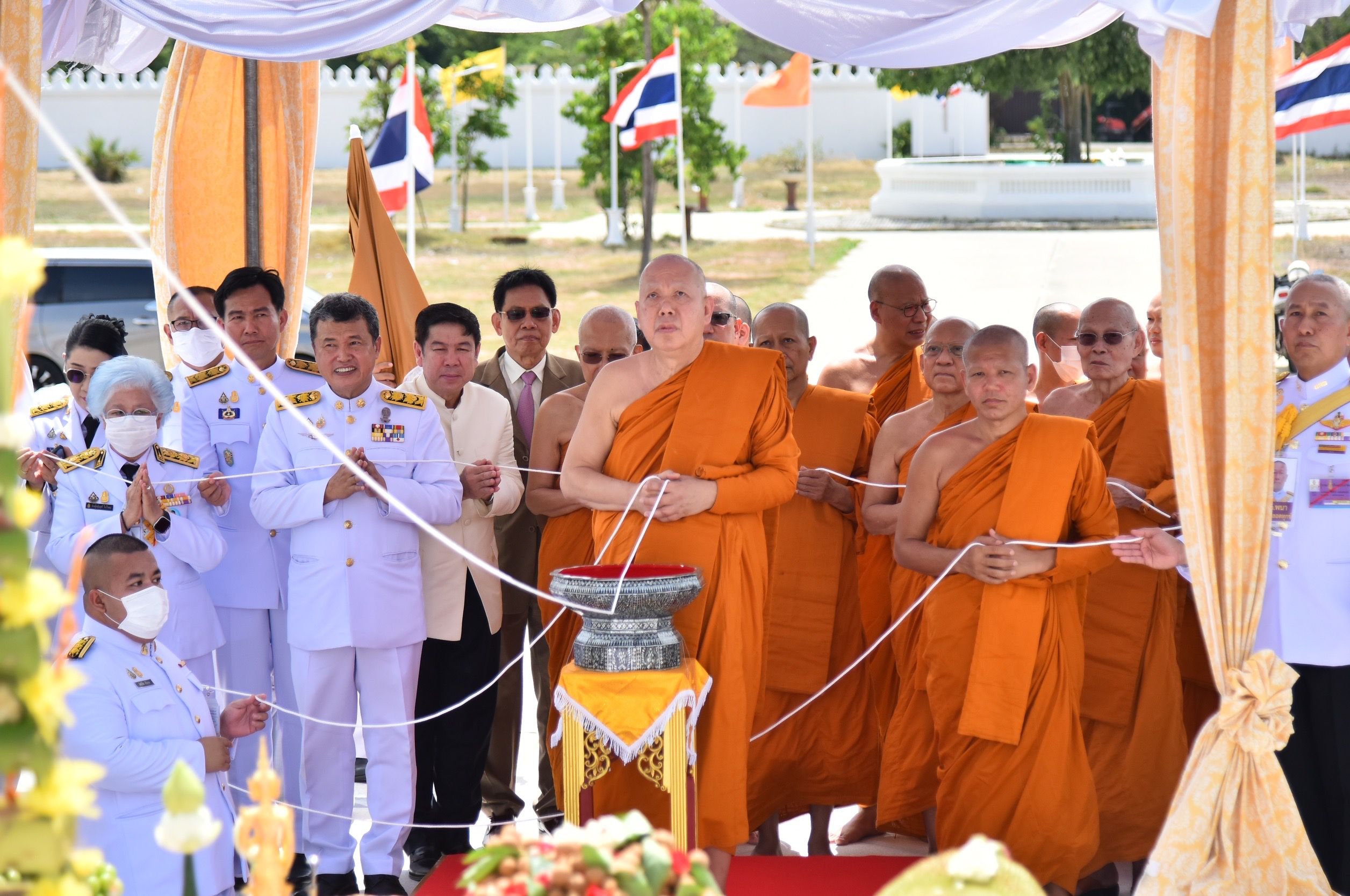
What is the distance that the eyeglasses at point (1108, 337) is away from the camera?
5219 millimetres

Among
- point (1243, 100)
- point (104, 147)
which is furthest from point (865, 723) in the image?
point (104, 147)

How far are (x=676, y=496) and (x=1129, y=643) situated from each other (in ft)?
6.23

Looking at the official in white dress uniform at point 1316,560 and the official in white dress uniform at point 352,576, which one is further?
the official in white dress uniform at point 352,576

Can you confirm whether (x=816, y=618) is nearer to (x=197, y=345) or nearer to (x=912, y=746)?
(x=912, y=746)

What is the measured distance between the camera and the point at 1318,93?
1030 cm

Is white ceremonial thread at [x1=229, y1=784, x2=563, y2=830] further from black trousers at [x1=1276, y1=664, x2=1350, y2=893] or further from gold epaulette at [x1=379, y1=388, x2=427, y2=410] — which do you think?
black trousers at [x1=1276, y1=664, x2=1350, y2=893]

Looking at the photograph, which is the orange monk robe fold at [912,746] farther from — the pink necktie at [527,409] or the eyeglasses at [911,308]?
the pink necktie at [527,409]

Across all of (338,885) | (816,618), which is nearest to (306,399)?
(338,885)

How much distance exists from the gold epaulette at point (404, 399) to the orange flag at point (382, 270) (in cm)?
154

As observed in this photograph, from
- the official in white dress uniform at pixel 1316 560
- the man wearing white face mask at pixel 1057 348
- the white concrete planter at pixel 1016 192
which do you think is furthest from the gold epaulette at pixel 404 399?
the white concrete planter at pixel 1016 192

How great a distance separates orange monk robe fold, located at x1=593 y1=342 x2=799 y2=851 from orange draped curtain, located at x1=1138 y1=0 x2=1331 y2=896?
122 cm

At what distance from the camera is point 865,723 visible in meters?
5.45

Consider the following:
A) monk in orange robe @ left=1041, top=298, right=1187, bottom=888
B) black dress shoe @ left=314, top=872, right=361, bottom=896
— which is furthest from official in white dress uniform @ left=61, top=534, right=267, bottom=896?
monk in orange robe @ left=1041, top=298, right=1187, bottom=888

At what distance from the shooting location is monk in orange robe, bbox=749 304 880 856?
5.34 m
